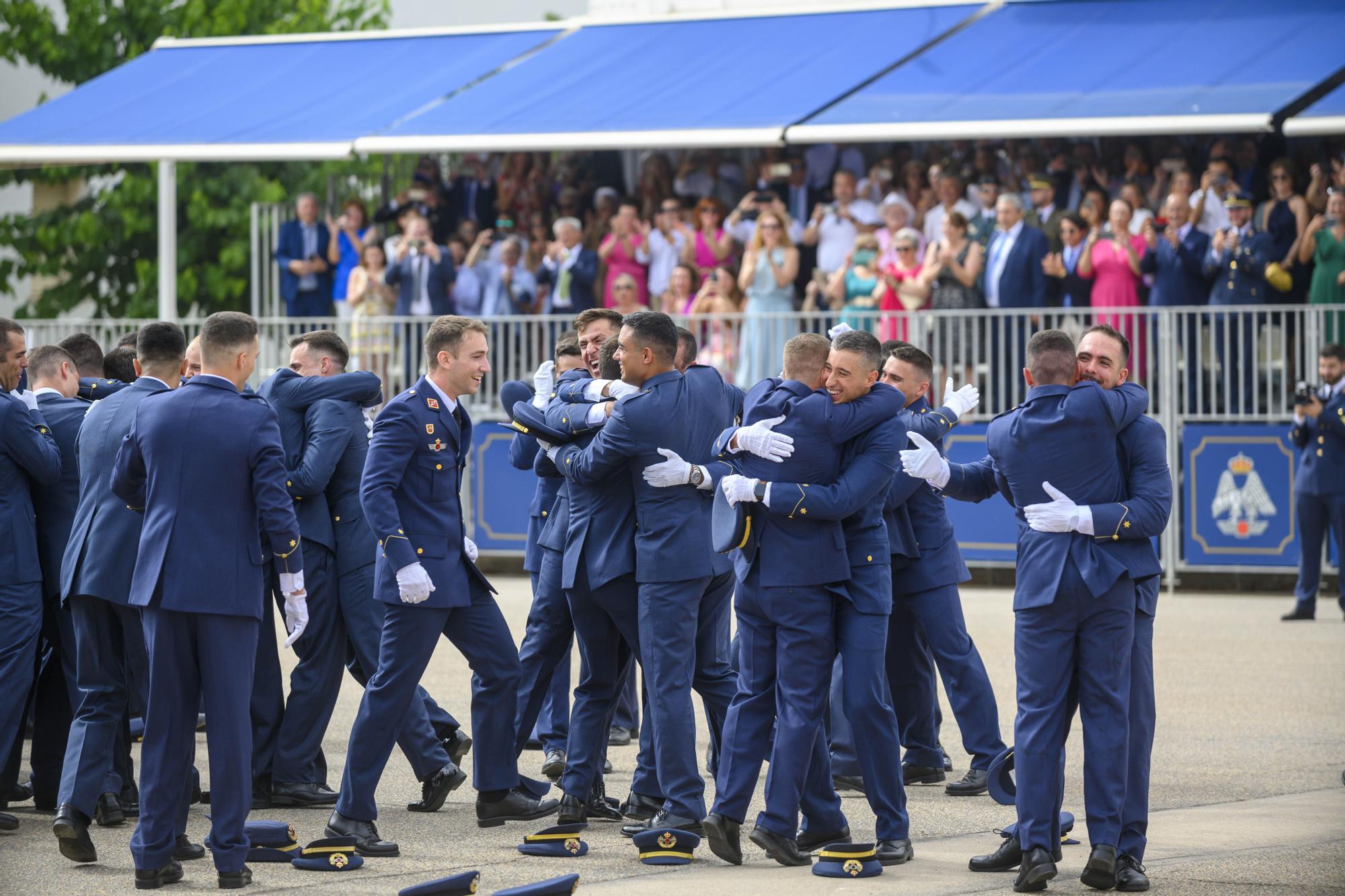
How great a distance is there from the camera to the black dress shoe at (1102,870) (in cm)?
645

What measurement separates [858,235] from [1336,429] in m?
4.75

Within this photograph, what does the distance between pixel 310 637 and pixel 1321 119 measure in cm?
1023

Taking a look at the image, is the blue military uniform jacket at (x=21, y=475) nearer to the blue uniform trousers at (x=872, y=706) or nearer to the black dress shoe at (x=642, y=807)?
the black dress shoe at (x=642, y=807)

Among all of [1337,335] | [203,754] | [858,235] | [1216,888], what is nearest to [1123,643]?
[1216,888]

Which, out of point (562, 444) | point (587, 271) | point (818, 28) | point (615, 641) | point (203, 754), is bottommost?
point (203, 754)

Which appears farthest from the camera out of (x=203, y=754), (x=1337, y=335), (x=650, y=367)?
(x=1337, y=335)

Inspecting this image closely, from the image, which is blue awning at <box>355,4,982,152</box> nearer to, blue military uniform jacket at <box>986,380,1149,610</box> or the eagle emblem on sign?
the eagle emblem on sign

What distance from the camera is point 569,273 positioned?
17812 millimetres

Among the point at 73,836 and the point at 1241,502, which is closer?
the point at 73,836

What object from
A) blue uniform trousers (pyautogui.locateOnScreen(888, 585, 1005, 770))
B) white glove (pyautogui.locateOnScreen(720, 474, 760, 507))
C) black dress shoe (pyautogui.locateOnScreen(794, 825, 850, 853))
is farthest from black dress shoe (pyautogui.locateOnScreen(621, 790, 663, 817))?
white glove (pyautogui.locateOnScreen(720, 474, 760, 507))

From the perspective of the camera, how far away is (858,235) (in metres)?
16.8

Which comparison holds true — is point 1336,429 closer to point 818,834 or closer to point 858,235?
point 858,235

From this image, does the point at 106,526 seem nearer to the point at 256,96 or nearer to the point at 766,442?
the point at 766,442

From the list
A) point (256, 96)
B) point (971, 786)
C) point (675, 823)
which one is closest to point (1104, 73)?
point (256, 96)
